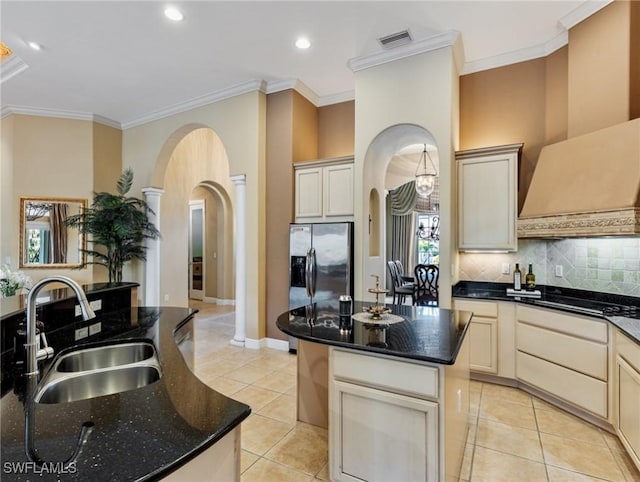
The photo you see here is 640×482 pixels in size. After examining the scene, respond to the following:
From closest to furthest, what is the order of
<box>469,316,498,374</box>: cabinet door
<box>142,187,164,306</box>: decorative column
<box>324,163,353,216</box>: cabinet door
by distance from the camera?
<box>469,316,498,374</box>: cabinet door, <box>324,163,353,216</box>: cabinet door, <box>142,187,164,306</box>: decorative column

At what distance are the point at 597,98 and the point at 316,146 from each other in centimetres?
332

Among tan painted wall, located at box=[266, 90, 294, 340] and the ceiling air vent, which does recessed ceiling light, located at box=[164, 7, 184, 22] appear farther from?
the ceiling air vent

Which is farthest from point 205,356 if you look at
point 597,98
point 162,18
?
point 597,98

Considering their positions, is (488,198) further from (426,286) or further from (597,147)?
(426,286)

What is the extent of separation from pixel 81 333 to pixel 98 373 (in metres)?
0.57

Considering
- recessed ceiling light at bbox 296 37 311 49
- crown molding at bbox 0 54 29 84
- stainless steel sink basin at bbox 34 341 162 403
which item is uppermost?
crown molding at bbox 0 54 29 84

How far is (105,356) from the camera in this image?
5.68ft

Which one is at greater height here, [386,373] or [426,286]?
[386,373]

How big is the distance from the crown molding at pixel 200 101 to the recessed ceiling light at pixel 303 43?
972 millimetres

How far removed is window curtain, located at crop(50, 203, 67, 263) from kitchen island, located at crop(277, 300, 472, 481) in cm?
518

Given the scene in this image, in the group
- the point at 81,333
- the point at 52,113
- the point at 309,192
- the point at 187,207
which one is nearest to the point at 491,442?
the point at 81,333

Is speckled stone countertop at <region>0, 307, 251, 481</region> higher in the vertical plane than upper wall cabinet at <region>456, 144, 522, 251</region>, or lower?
lower

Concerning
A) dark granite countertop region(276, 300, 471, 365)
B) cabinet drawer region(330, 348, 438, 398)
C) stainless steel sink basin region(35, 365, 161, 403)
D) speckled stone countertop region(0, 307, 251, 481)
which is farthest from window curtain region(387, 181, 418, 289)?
speckled stone countertop region(0, 307, 251, 481)

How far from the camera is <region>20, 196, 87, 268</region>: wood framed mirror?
5.29 m
